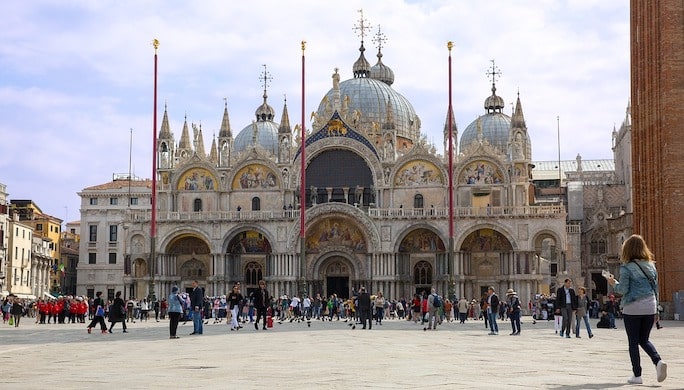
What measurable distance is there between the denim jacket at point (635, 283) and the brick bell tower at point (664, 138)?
28.0 meters

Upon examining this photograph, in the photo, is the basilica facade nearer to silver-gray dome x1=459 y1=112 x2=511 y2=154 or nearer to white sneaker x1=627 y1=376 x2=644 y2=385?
silver-gray dome x1=459 y1=112 x2=511 y2=154

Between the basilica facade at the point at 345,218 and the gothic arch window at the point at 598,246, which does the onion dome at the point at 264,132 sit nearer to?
the basilica facade at the point at 345,218

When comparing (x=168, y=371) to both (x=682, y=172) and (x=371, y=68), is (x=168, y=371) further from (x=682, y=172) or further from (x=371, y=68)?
(x=371, y=68)

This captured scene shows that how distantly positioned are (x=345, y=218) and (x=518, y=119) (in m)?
14.5

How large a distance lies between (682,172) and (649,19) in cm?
679

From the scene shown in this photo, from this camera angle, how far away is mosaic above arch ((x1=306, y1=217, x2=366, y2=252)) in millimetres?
66625

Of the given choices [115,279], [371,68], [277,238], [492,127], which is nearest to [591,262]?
[492,127]

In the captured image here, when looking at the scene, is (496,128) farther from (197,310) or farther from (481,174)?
(197,310)

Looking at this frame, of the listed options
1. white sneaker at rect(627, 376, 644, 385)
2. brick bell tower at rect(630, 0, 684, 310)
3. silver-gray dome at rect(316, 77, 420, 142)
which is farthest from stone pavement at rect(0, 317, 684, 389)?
silver-gray dome at rect(316, 77, 420, 142)

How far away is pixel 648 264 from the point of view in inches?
496

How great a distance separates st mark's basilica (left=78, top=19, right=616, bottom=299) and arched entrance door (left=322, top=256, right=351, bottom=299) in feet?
0.30

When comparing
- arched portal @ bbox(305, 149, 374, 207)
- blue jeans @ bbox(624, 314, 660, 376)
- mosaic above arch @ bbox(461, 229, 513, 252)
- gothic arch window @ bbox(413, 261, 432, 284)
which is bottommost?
blue jeans @ bbox(624, 314, 660, 376)

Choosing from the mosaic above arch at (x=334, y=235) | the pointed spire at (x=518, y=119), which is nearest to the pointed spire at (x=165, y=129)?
the mosaic above arch at (x=334, y=235)

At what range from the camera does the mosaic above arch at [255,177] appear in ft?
227
